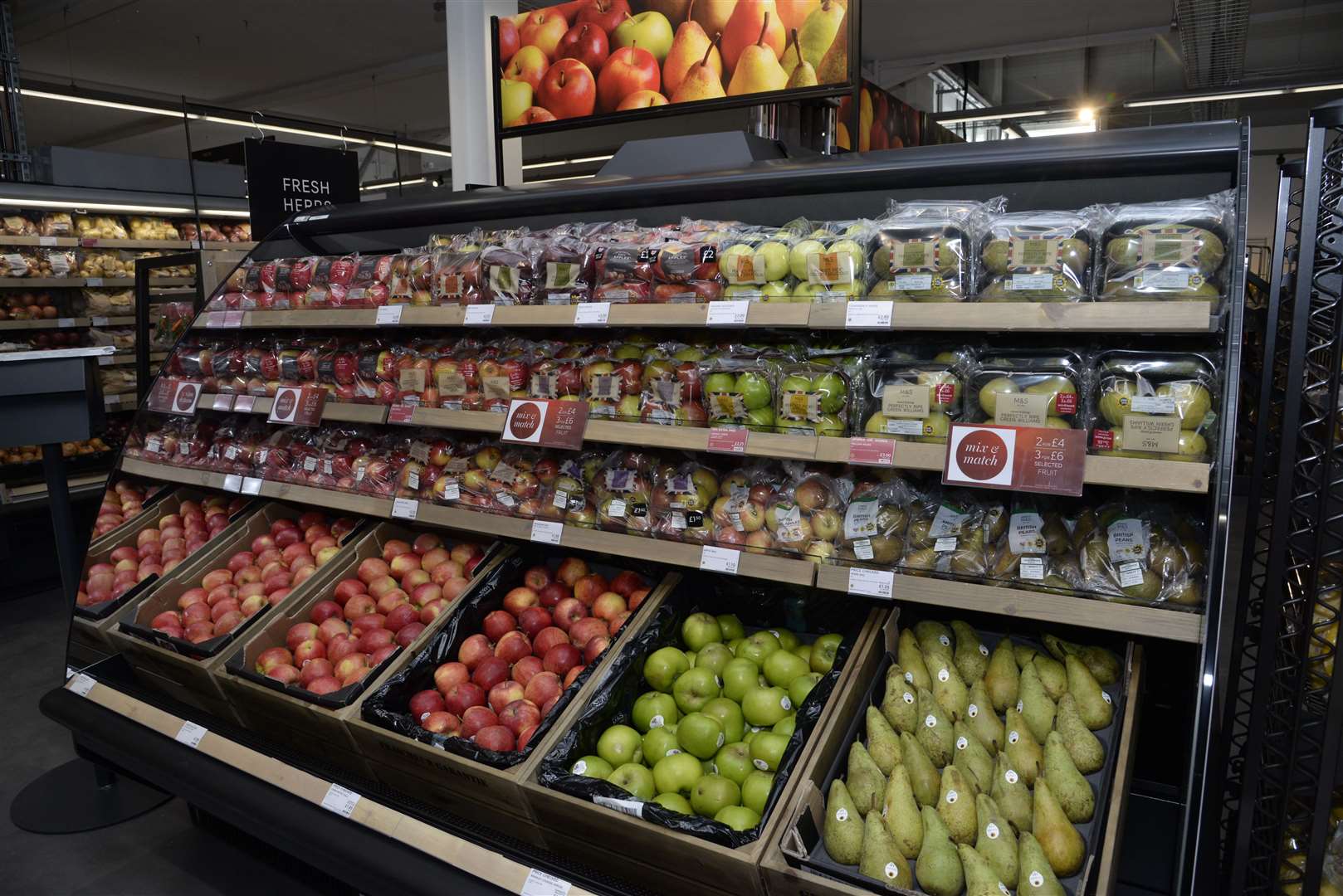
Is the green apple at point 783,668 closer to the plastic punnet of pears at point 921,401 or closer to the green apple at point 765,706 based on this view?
the green apple at point 765,706

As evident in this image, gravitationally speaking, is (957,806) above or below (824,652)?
below

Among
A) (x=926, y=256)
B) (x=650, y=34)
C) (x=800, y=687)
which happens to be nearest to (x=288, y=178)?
(x=650, y=34)

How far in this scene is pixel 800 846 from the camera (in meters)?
1.56

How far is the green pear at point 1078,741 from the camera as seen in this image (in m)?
1.71

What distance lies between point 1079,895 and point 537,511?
1.54 meters

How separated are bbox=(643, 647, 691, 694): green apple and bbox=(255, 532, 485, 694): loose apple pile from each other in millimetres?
642

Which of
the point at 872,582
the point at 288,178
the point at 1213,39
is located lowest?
the point at 872,582

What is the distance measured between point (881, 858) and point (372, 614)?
159 centimetres

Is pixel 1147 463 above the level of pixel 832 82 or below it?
below

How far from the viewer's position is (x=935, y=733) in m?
1.83

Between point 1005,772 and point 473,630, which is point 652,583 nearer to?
point 473,630

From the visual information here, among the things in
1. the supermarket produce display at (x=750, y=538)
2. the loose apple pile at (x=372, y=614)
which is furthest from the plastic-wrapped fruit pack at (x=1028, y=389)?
the loose apple pile at (x=372, y=614)

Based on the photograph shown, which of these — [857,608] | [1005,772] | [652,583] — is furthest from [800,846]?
[652,583]

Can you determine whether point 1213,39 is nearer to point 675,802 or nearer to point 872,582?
point 872,582
